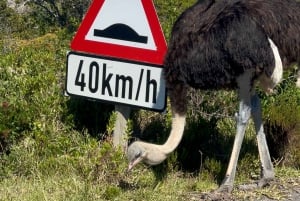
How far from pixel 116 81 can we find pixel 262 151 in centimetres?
97

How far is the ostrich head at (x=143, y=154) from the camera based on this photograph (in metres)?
3.58

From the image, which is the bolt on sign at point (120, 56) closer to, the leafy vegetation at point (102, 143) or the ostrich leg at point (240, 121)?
the leafy vegetation at point (102, 143)

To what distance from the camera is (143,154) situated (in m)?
3.58

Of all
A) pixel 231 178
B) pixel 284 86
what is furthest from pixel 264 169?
pixel 284 86

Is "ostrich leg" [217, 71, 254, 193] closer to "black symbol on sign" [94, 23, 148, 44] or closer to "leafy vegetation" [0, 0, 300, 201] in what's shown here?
"leafy vegetation" [0, 0, 300, 201]

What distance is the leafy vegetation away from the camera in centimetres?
379

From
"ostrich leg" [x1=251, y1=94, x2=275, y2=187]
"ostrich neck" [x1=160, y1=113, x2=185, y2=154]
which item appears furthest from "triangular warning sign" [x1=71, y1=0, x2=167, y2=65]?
"ostrich leg" [x1=251, y1=94, x2=275, y2=187]

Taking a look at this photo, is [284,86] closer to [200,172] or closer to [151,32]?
[200,172]

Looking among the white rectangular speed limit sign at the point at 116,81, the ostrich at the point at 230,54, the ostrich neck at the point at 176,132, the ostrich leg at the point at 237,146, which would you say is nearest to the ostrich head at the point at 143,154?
the ostrich at the point at 230,54

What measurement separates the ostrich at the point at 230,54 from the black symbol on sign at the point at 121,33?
206mm

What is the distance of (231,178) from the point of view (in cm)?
384

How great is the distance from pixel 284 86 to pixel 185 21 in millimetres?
1702

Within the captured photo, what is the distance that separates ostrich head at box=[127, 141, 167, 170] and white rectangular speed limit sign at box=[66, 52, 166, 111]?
0.29 m

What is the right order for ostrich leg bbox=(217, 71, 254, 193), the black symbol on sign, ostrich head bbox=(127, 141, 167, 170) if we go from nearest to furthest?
ostrich head bbox=(127, 141, 167, 170) < ostrich leg bbox=(217, 71, 254, 193) < the black symbol on sign
